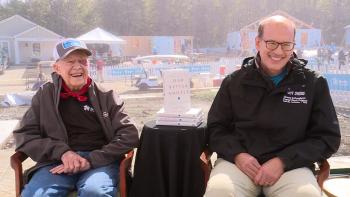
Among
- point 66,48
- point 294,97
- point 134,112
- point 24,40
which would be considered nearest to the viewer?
point 294,97

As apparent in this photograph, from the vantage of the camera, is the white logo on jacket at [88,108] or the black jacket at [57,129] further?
the white logo on jacket at [88,108]

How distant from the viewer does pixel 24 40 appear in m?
39.0

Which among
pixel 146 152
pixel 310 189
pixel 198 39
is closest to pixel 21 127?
pixel 146 152

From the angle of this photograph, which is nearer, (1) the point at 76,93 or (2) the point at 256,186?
(2) the point at 256,186

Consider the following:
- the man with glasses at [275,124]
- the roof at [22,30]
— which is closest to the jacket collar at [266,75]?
the man with glasses at [275,124]

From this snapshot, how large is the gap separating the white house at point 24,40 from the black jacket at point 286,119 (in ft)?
125

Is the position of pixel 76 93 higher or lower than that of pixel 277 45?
lower

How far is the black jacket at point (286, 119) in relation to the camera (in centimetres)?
244

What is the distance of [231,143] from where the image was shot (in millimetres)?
2574

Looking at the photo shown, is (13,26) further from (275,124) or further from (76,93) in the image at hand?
(275,124)

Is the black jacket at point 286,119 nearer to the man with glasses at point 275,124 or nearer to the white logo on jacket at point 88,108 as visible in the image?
the man with glasses at point 275,124

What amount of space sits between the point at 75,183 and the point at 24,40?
39.7 meters

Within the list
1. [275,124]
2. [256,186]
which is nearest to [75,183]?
[256,186]

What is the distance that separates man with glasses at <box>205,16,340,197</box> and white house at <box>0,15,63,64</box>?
125 ft
